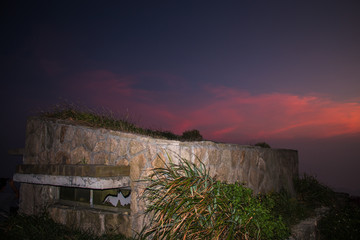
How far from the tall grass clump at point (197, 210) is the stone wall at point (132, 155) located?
0.30 meters

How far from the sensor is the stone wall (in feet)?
15.3

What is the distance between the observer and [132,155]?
16.0 feet

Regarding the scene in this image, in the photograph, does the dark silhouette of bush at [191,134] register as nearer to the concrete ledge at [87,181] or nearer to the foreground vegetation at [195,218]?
the foreground vegetation at [195,218]

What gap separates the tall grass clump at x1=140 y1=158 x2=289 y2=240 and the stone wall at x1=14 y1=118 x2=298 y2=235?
0.98ft

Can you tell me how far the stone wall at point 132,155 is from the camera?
4.65 meters

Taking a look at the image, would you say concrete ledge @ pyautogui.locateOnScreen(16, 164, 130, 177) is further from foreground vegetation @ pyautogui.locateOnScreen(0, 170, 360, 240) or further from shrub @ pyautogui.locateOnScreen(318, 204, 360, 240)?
shrub @ pyautogui.locateOnScreen(318, 204, 360, 240)

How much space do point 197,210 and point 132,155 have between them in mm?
1795

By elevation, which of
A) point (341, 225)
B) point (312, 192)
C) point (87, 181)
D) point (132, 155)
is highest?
point (132, 155)

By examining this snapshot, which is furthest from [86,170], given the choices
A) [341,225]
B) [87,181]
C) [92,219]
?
[341,225]

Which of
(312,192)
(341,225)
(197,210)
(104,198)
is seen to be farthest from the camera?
(312,192)

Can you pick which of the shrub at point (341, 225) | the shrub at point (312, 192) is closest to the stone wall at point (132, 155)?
the shrub at point (312, 192)

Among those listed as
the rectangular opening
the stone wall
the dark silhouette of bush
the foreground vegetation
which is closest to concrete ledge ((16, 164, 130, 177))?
the stone wall

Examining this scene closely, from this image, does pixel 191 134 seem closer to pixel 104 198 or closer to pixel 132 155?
pixel 104 198

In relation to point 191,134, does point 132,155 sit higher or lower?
lower
